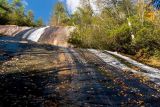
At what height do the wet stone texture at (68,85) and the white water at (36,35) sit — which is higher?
the white water at (36,35)

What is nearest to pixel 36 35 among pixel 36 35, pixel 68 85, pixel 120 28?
pixel 36 35

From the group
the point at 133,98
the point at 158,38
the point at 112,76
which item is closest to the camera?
the point at 133,98

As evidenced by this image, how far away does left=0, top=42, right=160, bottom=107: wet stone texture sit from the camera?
14.6 metres

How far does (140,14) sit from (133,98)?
27.5 metres

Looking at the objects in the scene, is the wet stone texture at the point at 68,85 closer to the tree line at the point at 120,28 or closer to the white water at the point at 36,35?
the tree line at the point at 120,28

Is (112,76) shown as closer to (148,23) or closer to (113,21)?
(148,23)

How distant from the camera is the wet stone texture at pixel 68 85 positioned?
14.6m

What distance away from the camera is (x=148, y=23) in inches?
1570

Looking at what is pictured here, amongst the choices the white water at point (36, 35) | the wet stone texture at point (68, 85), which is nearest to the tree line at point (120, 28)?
the white water at point (36, 35)

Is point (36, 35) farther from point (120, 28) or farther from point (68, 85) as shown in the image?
point (68, 85)

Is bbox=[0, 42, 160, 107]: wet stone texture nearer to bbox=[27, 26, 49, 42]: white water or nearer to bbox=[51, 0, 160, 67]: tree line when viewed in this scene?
bbox=[51, 0, 160, 67]: tree line

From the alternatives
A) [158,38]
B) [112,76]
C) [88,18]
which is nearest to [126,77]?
[112,76]

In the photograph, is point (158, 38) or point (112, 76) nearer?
point (112, 76)

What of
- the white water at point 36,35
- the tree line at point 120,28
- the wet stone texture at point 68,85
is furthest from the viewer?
the white water at point 36,35
